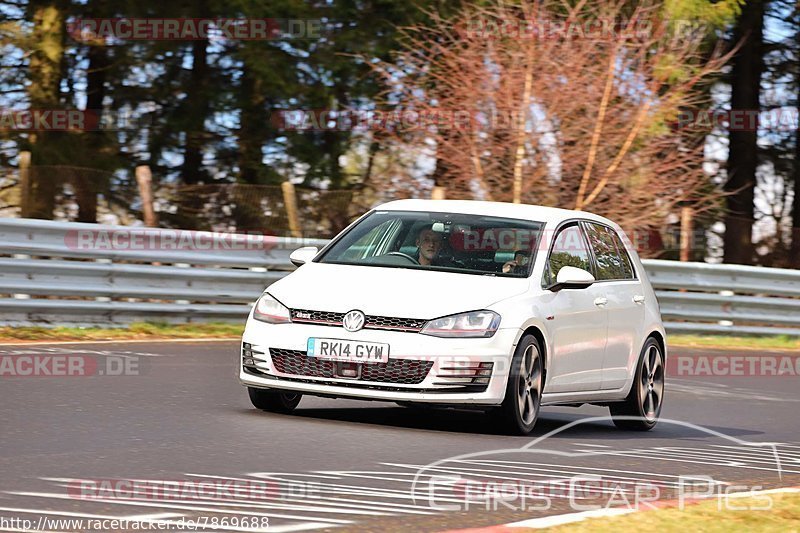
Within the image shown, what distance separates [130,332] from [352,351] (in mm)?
7867

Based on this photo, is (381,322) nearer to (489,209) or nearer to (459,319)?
(459,319)

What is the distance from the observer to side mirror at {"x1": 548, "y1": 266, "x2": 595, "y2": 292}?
35.4ft

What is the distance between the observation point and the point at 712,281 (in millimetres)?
23500

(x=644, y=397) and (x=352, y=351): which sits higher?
(x=352, y=351)

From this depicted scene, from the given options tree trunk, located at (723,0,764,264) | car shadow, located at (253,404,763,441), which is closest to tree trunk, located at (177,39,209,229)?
tree trunk, located at (723,0,764,264)

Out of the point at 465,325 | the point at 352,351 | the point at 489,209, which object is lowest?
the point at 352,351

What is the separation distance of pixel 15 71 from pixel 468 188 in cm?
1240

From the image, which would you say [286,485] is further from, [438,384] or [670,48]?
[670,48]

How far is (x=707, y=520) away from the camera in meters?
7.09

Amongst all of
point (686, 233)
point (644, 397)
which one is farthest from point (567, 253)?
point (686, 233)

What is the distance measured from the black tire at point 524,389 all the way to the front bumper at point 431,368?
0.08m

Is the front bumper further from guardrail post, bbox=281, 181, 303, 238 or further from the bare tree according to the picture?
the bare tree

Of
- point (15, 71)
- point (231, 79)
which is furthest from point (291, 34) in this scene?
point (15, 71)

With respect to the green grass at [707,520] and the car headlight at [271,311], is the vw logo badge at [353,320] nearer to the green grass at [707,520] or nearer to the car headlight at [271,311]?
the car headlight at [271,311]
